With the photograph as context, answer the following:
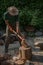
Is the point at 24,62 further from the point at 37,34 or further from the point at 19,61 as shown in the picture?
the point at 37,34

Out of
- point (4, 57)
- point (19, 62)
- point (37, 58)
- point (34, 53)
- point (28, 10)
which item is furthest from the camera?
point (28, 10)

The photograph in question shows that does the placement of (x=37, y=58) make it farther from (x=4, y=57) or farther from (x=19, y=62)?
(x=4, y=57)

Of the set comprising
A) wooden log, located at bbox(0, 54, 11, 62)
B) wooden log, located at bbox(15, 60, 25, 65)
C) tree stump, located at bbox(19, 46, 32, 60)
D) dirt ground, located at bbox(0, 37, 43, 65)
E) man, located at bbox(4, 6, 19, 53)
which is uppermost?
man, located at bbox(4, 6, 19, 53)

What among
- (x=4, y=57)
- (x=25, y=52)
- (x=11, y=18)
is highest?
(x=11, y=18)

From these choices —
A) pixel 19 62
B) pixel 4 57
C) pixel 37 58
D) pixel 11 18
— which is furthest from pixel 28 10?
pixel 19 62

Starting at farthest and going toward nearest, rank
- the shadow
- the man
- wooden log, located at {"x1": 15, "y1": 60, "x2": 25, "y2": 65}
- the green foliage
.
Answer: the green foliage, the man, the shadow, wooden log, located at {"x1": 15, "y1": 60, "x2": 25, "y2": 65}

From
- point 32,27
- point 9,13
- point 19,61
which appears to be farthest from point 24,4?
point 19,61

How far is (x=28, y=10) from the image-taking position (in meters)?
9.34

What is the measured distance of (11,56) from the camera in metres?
5.91

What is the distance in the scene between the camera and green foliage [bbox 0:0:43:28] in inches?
347

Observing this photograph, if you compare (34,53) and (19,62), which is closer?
(19,62)

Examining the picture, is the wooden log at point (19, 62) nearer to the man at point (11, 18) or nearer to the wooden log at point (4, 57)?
the wooden log at point (4, 57)

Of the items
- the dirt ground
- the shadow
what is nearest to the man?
the dirt ground

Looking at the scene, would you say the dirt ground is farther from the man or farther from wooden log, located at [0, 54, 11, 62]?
the man
